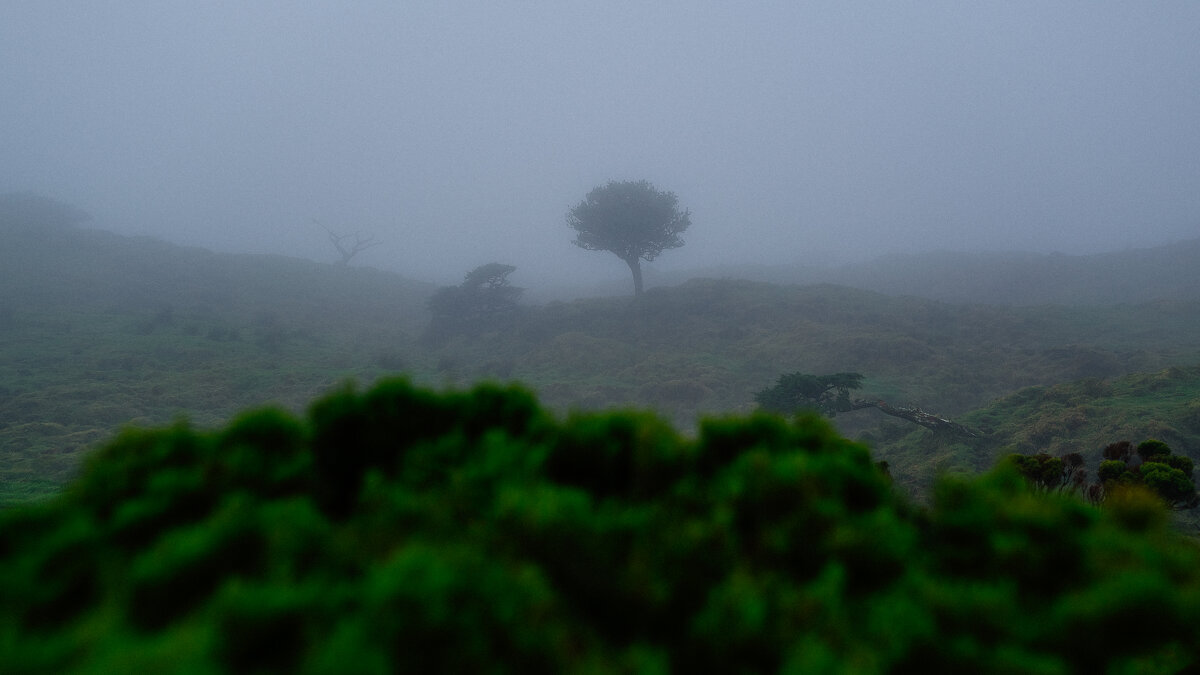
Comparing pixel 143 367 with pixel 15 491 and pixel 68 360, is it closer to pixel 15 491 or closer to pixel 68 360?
pixel 68 360

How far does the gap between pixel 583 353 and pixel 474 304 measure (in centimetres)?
1352

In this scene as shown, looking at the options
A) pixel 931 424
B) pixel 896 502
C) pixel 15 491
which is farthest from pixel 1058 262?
pixel 15 491

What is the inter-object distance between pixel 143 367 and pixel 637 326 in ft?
90.7

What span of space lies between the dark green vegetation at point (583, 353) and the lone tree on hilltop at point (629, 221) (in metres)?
5.10

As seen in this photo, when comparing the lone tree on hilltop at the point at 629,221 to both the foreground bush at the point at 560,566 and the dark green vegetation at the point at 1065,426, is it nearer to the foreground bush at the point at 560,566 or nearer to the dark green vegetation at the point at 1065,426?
the dark green vegetation at the point at 1065,426

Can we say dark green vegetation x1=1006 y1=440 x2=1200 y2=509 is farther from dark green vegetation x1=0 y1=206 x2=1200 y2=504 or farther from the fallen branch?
the fallen branch

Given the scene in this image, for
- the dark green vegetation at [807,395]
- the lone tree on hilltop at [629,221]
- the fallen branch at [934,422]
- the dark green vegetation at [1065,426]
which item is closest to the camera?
the dark green vegetation at [1065,426]

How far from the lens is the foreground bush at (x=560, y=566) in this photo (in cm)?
101

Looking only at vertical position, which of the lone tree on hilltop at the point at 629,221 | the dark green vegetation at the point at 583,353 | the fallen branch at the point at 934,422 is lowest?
the fallen branch at the point at 934,422

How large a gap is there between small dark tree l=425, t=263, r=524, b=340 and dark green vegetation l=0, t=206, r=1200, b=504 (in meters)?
1.32

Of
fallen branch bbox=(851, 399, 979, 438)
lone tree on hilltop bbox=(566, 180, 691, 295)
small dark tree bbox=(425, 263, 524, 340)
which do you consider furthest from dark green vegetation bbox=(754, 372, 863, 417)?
small dark tree bbox=(425, 263, 524, 340)

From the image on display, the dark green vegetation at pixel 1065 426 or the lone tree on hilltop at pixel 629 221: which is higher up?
the lone tree on hilltop at pixel 629 221

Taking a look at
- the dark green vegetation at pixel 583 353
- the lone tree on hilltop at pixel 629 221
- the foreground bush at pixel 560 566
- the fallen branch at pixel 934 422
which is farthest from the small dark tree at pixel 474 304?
the foreground bush at pixel 560 566

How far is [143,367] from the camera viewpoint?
74.6ft
